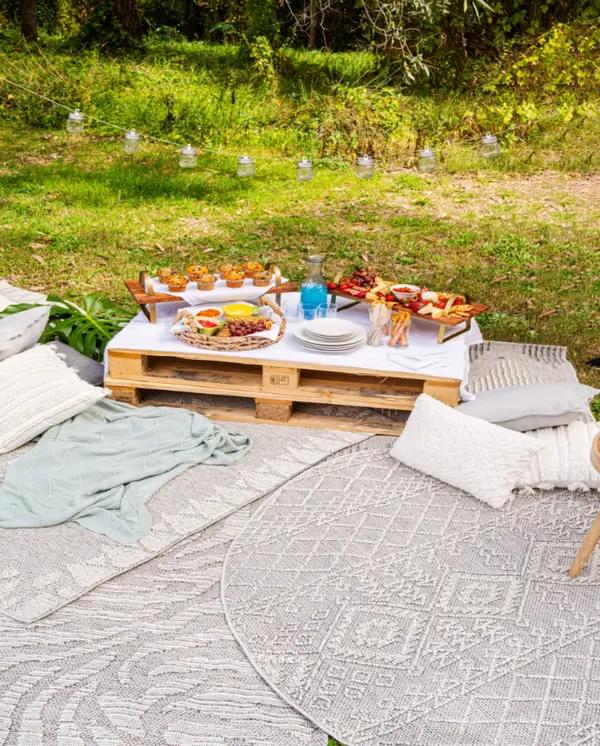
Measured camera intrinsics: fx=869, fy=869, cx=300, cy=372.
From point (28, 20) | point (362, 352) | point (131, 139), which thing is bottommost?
point (362, 352)

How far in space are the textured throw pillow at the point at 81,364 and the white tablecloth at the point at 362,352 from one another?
297 millimetres

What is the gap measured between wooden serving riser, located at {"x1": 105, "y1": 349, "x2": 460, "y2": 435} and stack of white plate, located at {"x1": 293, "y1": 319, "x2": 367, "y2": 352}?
0.14 metres

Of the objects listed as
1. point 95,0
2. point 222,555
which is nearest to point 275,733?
point 222,555

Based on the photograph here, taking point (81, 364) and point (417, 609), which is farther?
point (81, 364)

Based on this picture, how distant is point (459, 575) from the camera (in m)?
3.71

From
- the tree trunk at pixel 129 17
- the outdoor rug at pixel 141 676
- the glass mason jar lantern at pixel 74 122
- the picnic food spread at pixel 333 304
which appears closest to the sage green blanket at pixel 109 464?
the outdoor rug at pixel 141 676

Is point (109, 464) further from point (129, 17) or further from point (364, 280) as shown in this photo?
point (129, 17)

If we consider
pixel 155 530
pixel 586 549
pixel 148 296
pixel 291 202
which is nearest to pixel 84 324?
pixel 148 296

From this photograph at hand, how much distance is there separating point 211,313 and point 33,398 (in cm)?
113

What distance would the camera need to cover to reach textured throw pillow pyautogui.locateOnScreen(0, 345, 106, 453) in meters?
Answer: 4.54

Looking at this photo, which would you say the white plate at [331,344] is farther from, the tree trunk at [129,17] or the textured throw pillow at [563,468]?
the tree trunk at [129,17]

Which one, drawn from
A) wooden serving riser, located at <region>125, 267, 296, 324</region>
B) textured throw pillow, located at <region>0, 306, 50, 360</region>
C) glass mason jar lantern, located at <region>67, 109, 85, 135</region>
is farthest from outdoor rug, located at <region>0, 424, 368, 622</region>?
glass mason jar lantern, located at <region>67, 109, 85, 135</region>

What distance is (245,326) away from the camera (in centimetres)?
489

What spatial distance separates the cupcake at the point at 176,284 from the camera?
17.3 feet
